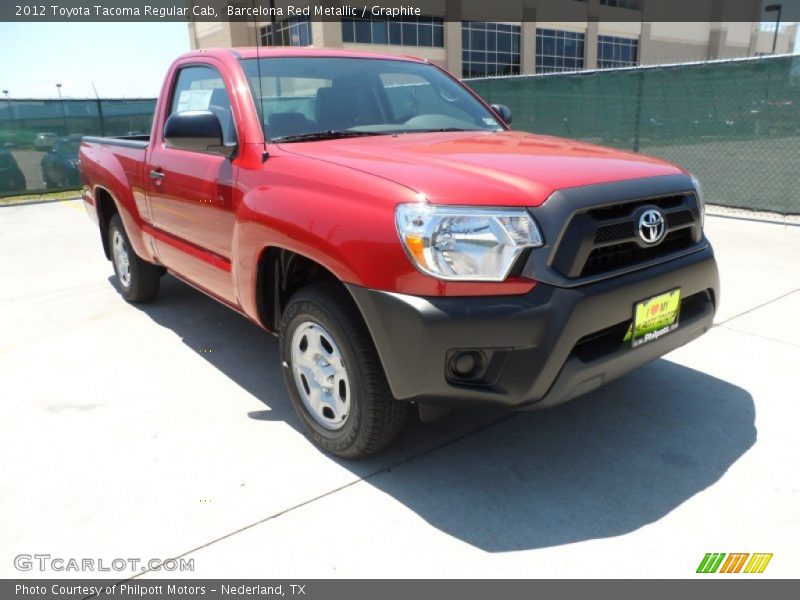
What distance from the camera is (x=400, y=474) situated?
288cm

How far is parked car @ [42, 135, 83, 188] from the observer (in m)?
13.9

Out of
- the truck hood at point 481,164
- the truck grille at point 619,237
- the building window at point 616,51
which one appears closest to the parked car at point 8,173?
the truck hood at point 481,164

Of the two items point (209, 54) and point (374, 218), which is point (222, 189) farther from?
point (374, 218)

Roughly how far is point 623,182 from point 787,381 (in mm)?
1832

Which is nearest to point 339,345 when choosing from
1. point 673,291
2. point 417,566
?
point 417,566

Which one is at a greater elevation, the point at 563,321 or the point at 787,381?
the point at 563,321

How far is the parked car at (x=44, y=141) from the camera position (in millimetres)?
13836

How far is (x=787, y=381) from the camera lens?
3645mm

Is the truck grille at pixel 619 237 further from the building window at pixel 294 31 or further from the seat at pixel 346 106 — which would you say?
the building window at pixel 294 31

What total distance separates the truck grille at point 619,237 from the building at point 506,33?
2784cm

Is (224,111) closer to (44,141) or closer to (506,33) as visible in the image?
(44,141)

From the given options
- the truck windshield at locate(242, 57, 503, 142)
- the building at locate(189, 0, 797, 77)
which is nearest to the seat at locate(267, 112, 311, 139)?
the truck windshield at locate(242, 57, 503, 142)

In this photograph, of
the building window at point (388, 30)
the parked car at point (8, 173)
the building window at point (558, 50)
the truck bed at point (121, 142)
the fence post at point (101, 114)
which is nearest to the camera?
the truck bed at point (121, 142)

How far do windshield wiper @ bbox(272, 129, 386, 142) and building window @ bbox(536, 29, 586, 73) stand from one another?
142 ft
